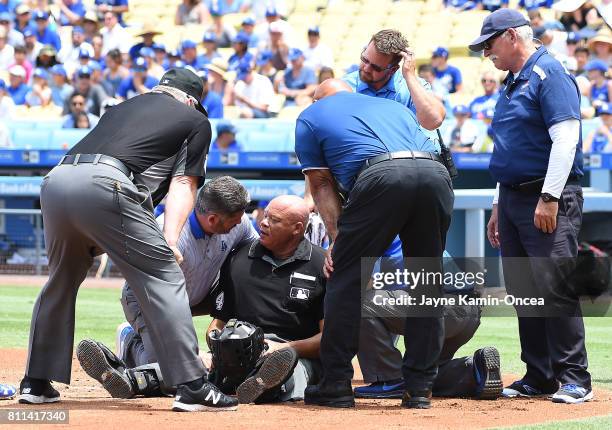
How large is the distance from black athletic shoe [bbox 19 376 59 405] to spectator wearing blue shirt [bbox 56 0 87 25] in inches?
653

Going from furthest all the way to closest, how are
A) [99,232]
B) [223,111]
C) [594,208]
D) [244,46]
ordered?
[244,46], [223,111], [594,208], [99,232]

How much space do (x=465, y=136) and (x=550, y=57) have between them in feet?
27.1

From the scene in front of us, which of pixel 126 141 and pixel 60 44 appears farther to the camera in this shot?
pixel 60 44

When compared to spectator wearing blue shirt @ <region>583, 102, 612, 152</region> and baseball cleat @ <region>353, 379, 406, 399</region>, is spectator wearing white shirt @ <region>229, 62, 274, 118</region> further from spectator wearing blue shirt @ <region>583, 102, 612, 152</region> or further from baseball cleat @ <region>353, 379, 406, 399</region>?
baseball cleat @ <region>353, 379, 406, 399</region>

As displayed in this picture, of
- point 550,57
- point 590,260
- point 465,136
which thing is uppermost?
point 550,57

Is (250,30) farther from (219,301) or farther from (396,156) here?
(396,156)

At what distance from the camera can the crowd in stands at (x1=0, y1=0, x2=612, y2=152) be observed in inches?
606

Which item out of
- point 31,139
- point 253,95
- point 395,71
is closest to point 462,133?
point 253,95

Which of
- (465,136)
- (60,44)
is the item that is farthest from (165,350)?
(60,44)

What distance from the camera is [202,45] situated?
19938 mm

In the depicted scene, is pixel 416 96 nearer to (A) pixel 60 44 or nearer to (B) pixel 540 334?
(B) pixel 540 334

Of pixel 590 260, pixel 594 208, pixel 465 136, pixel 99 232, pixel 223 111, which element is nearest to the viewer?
pixel 99 232

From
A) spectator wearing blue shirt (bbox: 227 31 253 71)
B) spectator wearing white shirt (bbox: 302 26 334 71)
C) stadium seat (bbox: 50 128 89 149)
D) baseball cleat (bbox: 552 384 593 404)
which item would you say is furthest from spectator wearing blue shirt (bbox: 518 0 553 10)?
baseball cleat (bbox: 552 384 593 404)

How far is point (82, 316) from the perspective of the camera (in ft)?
36.3
